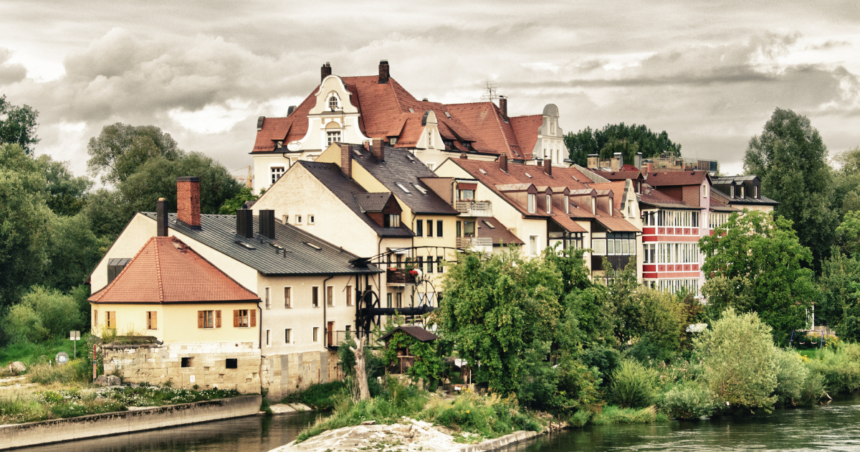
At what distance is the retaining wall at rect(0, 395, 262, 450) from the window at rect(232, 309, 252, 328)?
3.62 metres

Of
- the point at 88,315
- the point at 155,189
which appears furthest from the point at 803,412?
the point at 155,189

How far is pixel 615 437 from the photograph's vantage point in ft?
183

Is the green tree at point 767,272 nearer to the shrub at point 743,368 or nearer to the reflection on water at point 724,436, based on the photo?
the shrub at point 743,368

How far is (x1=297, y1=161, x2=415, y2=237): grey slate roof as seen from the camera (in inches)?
2778

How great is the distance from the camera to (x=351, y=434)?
1858 inches

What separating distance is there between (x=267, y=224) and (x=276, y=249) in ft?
8.49

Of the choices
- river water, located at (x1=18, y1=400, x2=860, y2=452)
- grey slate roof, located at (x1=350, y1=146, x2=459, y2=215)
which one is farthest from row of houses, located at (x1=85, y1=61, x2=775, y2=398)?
river water, located at (x1=18, y1=400, x2=860, y2=452)

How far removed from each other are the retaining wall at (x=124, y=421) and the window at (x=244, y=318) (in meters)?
3.62

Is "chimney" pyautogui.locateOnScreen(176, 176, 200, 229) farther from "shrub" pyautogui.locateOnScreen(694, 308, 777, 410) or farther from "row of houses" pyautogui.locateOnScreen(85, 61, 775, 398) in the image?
"shrub" pyautogui.locateOnScreen(694, 308, 777, 410)

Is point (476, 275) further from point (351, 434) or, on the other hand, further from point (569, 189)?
point (569, 189)

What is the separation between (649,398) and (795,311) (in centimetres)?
2581

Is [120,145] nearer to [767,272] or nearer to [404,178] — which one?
[404,178]

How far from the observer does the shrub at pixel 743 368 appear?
2518 inches

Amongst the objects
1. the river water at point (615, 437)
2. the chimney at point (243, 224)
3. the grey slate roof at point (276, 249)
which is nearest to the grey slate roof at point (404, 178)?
the grey slate roof at point (276, 249)
